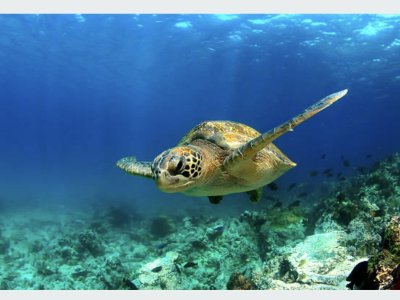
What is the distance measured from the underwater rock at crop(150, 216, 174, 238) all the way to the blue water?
7265 mm

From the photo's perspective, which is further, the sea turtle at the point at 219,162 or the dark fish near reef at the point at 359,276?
the sea turtle at the point at 219,162

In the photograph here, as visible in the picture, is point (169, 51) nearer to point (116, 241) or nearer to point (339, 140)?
point (116, 241)

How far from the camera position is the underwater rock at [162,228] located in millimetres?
11734

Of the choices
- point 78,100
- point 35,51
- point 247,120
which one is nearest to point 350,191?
point 35,51

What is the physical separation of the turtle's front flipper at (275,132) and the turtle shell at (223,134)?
1.84 ft

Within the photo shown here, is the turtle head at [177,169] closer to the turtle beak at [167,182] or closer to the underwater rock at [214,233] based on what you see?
the turtle beak at [167,182]

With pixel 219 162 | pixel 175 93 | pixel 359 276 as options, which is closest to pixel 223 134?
pixel 219 162

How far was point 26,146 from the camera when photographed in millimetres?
100000

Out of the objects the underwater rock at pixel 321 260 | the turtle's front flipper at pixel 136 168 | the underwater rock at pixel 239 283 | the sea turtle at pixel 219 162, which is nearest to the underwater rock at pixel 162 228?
the underwater rock at pixel 239 283

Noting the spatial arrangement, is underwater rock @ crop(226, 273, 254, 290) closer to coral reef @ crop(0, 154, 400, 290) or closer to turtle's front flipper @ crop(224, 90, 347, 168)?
coral reef @ crop(0, 154, 400, 290)

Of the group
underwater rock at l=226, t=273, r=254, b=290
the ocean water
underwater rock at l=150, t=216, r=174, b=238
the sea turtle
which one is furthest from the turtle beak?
underwater rock at l=150, t=216, r=174, b=238

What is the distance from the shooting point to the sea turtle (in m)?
3.36

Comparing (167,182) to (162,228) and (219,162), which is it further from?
(162,228)

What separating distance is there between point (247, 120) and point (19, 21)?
50.7 m
